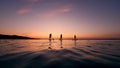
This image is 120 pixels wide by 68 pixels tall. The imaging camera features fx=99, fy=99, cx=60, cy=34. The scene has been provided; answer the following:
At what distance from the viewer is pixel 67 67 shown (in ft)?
17.2

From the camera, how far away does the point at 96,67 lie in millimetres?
5254

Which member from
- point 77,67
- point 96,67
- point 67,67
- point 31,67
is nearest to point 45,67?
point 31,67

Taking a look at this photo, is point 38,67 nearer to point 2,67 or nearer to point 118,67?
point 2,67

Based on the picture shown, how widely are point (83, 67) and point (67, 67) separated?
844 mm

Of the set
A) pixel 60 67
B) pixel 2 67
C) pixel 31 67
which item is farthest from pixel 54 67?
pixel 2 67

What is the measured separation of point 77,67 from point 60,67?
2.95 ft

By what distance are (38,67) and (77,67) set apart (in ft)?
6.71

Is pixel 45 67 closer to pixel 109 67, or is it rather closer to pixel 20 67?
pixel 20 67

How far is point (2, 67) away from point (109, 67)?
5629 mm

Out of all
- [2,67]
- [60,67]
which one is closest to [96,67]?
[60,67]

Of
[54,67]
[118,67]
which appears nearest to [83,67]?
[54,67]

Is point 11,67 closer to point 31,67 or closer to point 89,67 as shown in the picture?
point 31,67

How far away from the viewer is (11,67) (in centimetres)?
517

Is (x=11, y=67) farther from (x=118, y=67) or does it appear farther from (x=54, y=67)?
(x=118, y=67)
